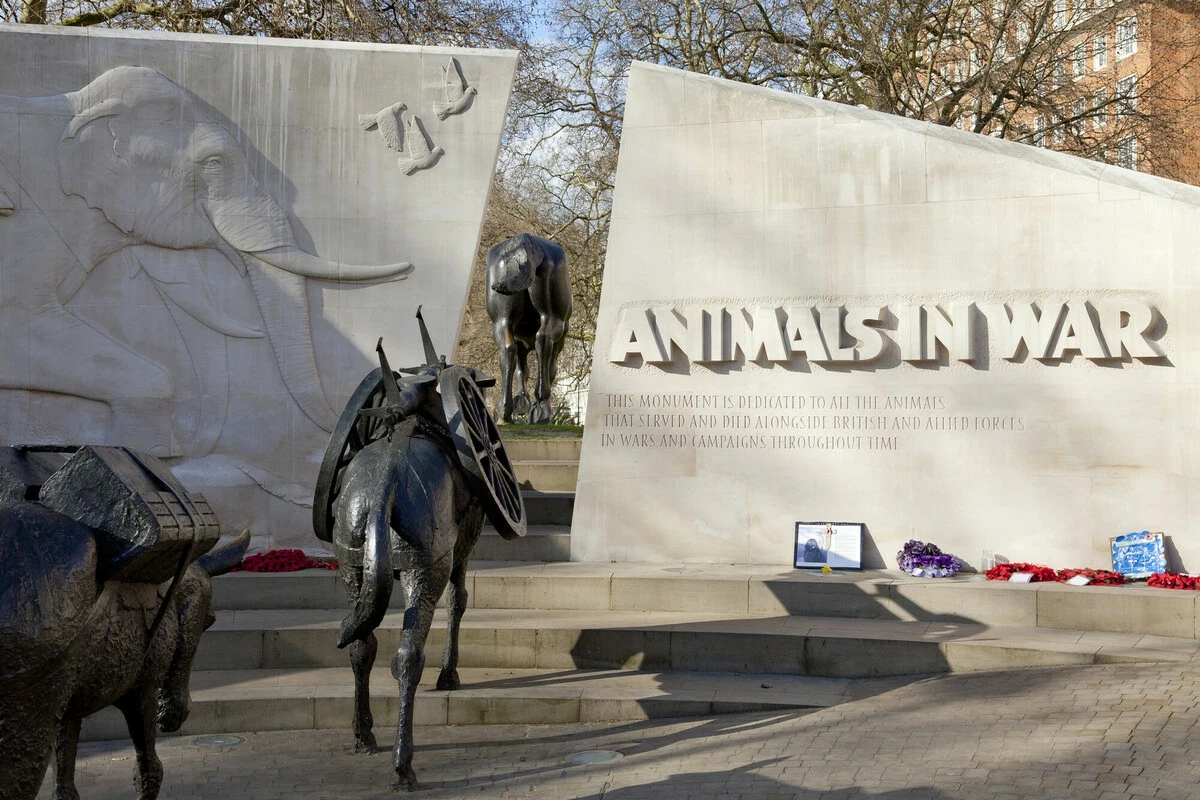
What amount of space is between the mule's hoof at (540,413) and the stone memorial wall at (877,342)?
58 centimetres

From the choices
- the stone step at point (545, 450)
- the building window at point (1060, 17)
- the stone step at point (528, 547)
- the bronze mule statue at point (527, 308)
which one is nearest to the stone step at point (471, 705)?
the stone step at point (528, 547)

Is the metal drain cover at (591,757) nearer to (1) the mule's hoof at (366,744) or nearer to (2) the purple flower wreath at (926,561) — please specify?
(1) the mule's hoof at (366,744)

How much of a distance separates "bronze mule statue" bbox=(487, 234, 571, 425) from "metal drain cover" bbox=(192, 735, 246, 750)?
4.59 metres

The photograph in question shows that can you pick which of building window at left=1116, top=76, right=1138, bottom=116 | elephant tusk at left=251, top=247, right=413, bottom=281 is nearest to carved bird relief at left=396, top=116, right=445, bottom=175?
elephant tusk at left=251, top=247, right=413, bottom=281

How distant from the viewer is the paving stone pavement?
5641 mm

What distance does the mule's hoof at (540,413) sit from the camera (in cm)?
1148

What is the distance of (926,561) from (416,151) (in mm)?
5741

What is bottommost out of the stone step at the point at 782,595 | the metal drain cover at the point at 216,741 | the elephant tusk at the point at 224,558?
the metal drain cover at the point at 216,741

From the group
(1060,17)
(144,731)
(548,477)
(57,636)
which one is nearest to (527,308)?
(548,477)

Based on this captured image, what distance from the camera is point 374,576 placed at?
5.76 metres

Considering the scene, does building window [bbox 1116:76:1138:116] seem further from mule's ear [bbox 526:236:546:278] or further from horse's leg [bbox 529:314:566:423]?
mule's ear [bbox 526:236:546:278]

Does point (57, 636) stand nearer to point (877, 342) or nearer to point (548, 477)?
point (877, 342)

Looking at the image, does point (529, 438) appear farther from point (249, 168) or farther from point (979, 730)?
point (979, 730)

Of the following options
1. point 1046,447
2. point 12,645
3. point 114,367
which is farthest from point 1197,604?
point 114,367
